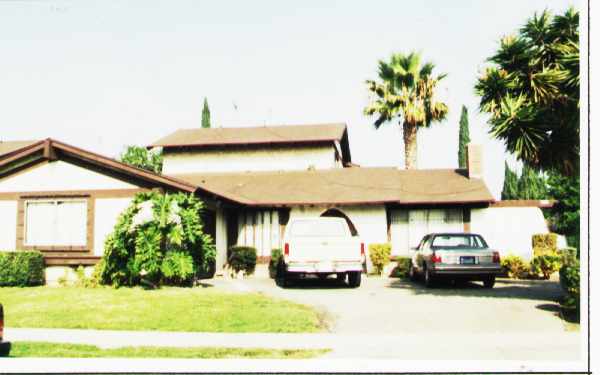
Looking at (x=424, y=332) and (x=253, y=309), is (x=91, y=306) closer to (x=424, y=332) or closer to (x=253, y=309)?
(x=253, y=309)

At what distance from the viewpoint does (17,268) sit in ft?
57.2

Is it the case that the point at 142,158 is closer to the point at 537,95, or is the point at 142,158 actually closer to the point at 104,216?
the point at 104,216

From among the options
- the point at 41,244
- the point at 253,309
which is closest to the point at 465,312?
the point at 253,309

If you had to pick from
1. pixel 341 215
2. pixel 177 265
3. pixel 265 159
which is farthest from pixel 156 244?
pixel 265 159

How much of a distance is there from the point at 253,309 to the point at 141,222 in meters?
5.62

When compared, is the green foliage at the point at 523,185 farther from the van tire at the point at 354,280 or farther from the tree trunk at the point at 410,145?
the van tire at the point at 354,280

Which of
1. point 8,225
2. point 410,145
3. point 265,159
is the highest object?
point 410,145

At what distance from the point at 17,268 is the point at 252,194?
9694 millimetres

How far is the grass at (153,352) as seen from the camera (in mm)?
8477

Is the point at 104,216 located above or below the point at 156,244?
above

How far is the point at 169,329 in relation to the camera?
10805mm

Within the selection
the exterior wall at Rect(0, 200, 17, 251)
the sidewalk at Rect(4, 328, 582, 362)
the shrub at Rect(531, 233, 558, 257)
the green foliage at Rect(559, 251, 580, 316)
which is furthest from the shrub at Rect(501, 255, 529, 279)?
the exterior wall at Rect(0, 200, 17, 251)

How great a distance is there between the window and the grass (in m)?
9.67

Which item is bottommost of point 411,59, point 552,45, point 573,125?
point 573,125
